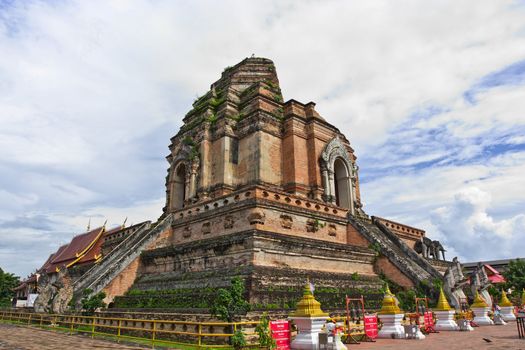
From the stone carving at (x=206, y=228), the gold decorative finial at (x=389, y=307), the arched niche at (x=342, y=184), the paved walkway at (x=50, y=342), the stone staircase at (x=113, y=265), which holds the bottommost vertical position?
the paved walkway at (x=50, y=342)

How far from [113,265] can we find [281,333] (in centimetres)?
1053

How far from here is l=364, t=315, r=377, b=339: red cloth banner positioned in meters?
12.0

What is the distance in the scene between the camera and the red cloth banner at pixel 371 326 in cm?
1196

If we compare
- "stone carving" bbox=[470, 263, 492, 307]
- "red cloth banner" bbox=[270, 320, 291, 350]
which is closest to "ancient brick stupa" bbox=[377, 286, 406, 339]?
"red cloth banner" bbox=[270, 320, 291, 350]

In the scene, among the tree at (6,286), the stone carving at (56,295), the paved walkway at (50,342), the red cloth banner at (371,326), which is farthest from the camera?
the tree at (6,286)

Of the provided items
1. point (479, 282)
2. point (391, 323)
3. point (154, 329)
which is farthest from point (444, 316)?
point (154, 329)

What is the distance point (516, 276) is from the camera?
29.6 metres

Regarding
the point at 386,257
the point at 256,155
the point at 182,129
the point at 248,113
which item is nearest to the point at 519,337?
the point at 386,257

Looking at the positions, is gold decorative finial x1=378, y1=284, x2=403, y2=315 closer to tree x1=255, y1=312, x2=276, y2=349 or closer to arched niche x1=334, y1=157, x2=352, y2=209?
tree x1=255, y1=312, x2=276, y2=349

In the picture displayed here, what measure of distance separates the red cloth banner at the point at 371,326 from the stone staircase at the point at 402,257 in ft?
17.9

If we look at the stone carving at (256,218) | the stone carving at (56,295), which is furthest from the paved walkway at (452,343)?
the stone carving at (56,295)

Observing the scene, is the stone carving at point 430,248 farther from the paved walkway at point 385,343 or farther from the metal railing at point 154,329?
the metal railing at point 154,329

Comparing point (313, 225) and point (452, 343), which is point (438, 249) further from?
point (452, 343)

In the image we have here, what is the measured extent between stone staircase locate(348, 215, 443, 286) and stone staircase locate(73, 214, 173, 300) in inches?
384
